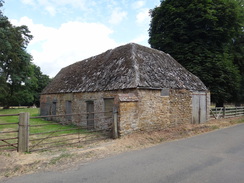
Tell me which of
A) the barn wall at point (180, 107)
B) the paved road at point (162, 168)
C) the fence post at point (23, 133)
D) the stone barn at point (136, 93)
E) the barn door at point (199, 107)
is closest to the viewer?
the paved road at point (162, 168)

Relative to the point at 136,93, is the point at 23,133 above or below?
below

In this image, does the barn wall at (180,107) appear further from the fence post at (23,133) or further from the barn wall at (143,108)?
the fence post at (23,133)

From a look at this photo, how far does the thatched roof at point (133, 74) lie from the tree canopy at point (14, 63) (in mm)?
7583

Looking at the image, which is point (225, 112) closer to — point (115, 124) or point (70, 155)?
point (115, 124)

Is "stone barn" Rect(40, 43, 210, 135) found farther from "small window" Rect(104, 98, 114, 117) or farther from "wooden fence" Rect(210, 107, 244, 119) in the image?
"wooden fence" Rect(210, 107, 244, 119)

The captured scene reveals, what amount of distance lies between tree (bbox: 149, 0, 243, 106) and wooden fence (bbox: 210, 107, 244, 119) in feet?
4.68

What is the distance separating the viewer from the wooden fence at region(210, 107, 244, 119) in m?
16.4

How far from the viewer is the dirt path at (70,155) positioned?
5.14 metres

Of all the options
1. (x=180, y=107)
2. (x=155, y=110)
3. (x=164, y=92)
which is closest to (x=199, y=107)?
(x=180, y=107)

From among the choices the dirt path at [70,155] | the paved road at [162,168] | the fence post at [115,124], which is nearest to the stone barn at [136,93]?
the fence post at [115,124]

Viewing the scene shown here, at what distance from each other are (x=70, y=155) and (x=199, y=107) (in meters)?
10.8

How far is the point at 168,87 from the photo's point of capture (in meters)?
11.0

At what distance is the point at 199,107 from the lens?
1352cm

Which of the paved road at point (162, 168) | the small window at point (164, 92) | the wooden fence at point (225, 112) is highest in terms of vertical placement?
the small window at point (164, 92)
